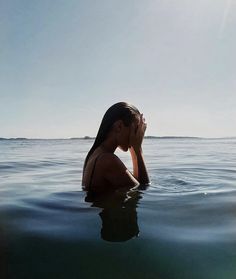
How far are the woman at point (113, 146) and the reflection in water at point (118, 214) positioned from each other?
0.16m

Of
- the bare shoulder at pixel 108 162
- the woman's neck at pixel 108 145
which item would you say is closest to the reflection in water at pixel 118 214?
the bare shoulder at pixel 108 162

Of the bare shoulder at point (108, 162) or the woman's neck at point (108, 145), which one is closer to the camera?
the bare shoulder at point (108, 162)

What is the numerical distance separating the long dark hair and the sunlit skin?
53mm

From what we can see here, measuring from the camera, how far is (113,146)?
5273mm

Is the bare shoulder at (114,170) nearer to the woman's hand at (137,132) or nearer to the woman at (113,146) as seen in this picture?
the woman at (113,146)

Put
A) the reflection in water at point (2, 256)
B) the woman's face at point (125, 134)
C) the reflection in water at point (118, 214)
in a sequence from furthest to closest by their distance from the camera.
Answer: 1. the woman's face at point (125, 134)
2. the reflection in water at point (118, 214)
3. the reflection in water at point (2, 256)

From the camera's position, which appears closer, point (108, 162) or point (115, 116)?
point (108, 162)

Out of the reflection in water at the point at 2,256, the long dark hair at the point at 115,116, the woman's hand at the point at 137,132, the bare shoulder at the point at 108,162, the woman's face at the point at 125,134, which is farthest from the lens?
the woman's hand at the point at 137,132

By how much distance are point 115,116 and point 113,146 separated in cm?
46

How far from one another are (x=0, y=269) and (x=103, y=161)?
2419 millimetres

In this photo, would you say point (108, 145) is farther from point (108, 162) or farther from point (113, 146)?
point (108, 162)

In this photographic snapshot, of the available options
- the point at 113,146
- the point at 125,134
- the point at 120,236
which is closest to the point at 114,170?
the point at 113,146

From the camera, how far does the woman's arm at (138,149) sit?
17.8ft

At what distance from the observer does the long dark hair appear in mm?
5094
